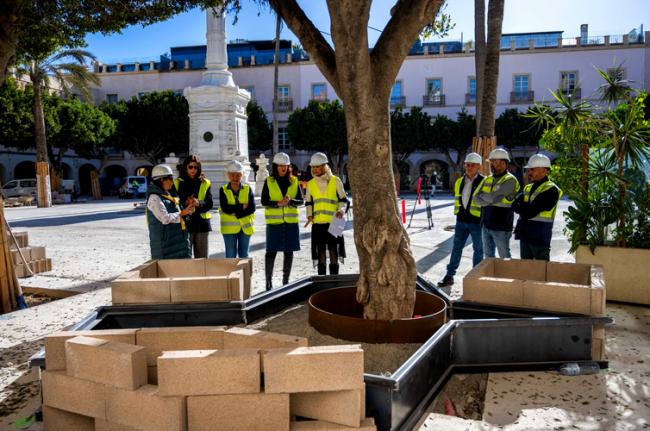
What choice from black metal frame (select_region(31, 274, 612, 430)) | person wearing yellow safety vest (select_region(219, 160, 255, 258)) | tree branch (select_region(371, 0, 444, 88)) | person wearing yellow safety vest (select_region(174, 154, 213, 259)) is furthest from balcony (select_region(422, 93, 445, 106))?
tree branch (select_region(371, 0, 444, 88))

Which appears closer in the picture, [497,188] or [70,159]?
[497,188]

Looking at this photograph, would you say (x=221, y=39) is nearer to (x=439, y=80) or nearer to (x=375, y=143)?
(x=375, y=143)

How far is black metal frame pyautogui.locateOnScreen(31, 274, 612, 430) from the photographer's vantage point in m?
2.85

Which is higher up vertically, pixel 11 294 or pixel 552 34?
pixel 552 34

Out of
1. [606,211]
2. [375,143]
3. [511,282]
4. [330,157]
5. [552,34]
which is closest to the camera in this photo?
[375,143]

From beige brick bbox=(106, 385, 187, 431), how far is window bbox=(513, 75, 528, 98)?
43020 mm

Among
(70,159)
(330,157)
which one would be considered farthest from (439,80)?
(70,159)

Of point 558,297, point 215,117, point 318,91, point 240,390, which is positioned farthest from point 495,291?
point 318,91

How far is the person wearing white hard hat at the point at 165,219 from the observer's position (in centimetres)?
532

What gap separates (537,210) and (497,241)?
738mm

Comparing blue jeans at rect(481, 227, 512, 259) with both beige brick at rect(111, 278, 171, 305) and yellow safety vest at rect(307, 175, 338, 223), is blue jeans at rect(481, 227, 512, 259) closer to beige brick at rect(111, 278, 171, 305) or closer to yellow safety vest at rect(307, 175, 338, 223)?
yellow safety vest at rect(307, 175, 338, 223)

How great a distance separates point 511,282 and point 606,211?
2.41 m

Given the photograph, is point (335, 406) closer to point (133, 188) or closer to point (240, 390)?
point (240, 390)

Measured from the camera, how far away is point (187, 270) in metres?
5.08
